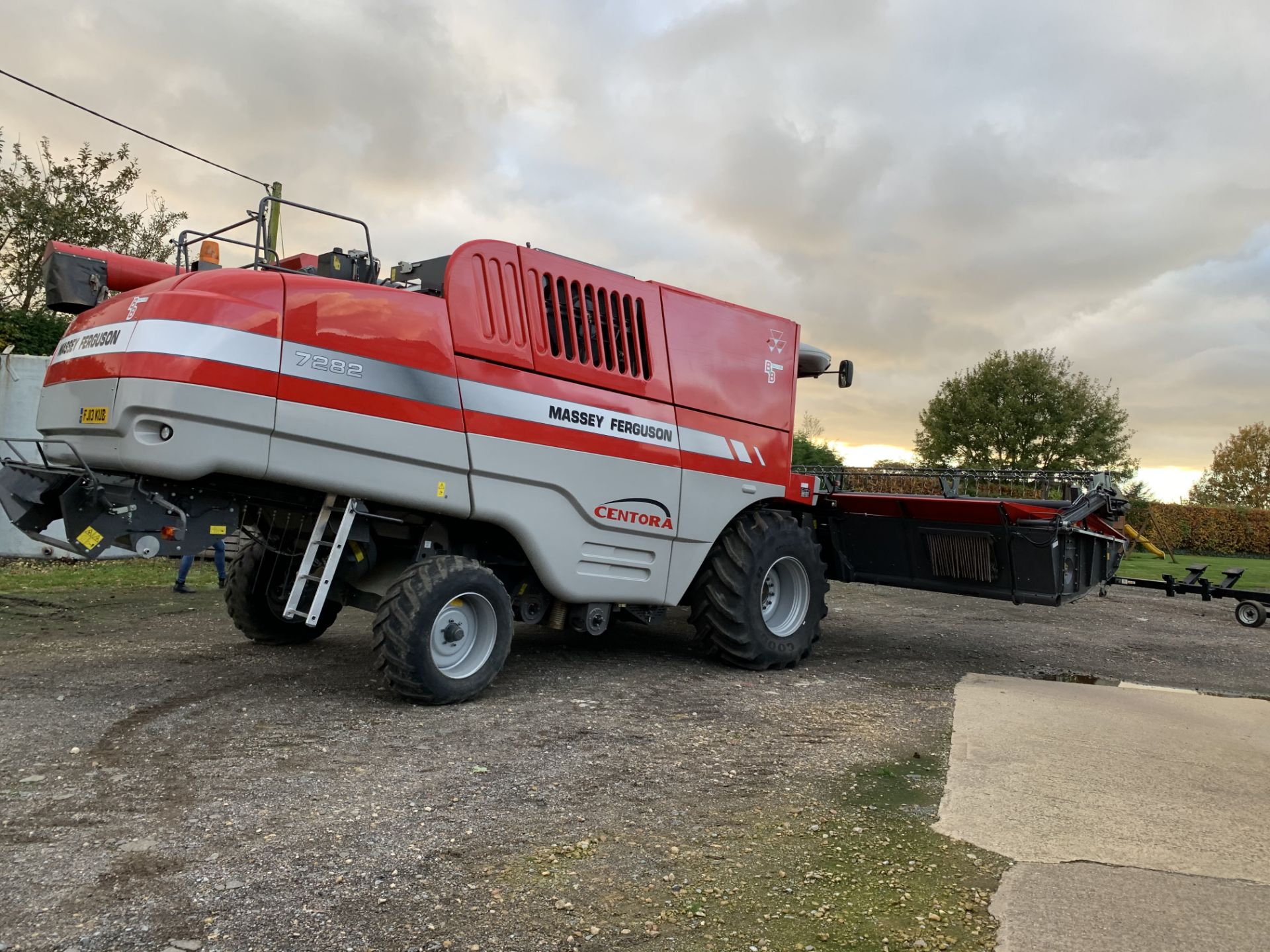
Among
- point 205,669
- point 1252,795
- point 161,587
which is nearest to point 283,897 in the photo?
point 205,669

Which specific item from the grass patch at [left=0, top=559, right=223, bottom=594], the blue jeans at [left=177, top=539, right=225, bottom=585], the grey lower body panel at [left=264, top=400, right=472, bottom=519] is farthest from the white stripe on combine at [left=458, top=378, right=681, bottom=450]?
the grass patch at [left=0, top=559, right=223, bottom=594]

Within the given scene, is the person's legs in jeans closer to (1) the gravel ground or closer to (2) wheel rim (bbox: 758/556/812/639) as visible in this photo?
(1) the gravel ground

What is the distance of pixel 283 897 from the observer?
9.98 ft

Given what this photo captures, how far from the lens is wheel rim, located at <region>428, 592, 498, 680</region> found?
18.5 feet

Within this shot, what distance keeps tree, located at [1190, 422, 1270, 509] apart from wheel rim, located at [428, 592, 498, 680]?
52.5 m

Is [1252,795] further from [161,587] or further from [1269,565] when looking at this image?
[1269,565]

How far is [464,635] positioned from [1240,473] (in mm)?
55861

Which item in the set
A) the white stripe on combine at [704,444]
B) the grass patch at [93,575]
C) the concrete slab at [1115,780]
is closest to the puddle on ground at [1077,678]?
the concrete slab at [1115,780]

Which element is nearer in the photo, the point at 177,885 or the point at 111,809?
the point at 177,885

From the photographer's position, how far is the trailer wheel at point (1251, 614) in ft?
36.1

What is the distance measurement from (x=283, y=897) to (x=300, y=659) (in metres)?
4.08

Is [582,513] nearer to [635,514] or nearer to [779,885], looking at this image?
[635,514]

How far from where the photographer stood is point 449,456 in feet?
18.3

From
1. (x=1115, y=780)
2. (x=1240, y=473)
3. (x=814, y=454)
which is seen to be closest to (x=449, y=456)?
(x=1115, y=780)
